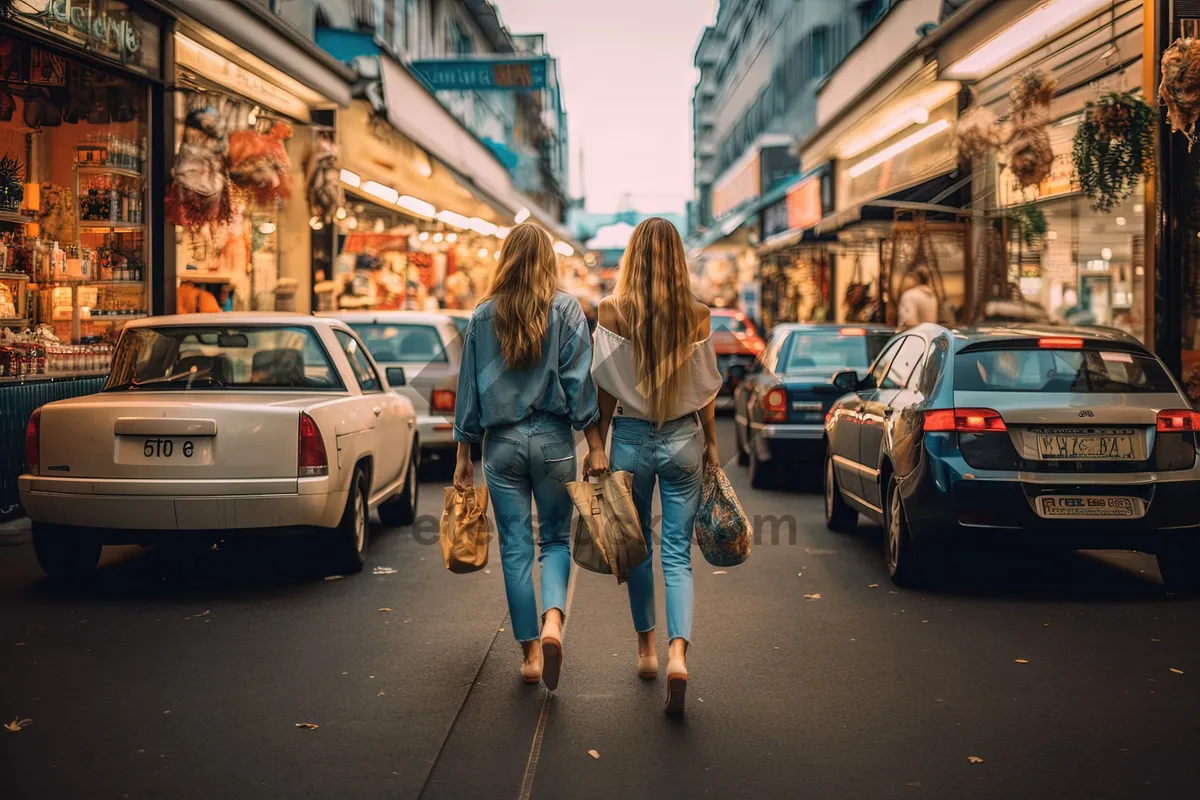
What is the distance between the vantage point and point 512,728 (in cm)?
478

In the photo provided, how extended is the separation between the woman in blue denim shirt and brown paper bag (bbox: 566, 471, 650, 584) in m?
0.13

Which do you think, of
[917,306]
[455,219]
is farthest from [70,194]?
[455,219]

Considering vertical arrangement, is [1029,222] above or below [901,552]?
above

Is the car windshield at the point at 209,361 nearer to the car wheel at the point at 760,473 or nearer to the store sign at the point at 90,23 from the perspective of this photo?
the store sign at the point at 90,23

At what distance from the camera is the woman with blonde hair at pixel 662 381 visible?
519 cm

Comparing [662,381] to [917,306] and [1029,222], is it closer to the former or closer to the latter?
[1029,222]

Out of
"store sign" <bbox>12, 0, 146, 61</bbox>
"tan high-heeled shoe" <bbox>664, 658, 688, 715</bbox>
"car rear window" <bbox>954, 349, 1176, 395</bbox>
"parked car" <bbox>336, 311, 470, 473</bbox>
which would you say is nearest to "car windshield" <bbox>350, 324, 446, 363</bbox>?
"parked car" <bbox>336, 311, 470, 473</bbox>

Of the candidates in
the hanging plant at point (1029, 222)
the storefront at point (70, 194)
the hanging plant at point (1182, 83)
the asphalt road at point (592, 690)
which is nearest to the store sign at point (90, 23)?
the storefront at point (70, 194)

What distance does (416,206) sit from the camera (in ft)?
85.1

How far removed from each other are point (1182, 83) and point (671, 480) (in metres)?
6.77

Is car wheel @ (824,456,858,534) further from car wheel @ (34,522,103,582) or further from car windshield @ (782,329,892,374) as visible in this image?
car wheel @ (34,522,103,582)

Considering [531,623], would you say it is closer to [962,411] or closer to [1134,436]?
[962,411]

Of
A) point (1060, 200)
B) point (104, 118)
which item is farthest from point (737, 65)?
point (104, 118)

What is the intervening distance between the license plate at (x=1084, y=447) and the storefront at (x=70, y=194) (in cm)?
720
